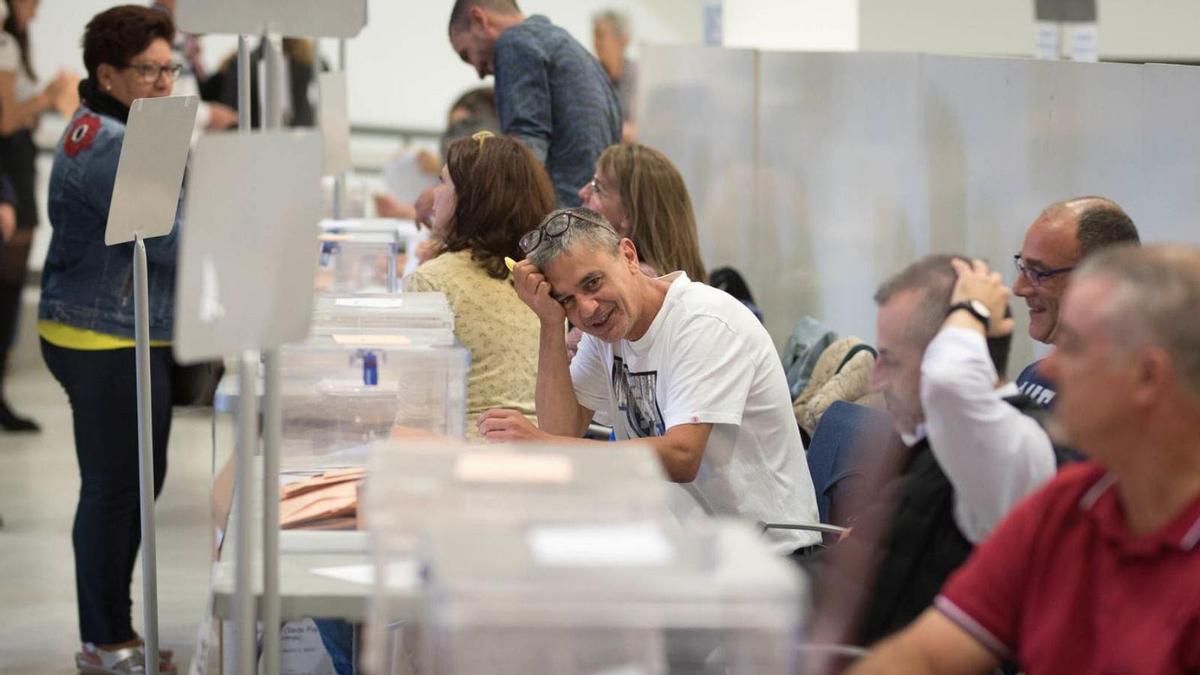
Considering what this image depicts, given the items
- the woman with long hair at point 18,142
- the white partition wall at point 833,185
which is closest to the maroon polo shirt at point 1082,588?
the white partition wall at point 833,185

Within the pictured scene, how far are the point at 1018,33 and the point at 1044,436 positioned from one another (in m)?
4.75

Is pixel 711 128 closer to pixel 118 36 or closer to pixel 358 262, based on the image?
pixel 358 262

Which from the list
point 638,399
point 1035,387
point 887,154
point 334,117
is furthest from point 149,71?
point 1035,387

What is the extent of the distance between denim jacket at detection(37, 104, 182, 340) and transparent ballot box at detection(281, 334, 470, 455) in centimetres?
108

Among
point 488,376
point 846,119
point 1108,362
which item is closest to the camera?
point 1108,362

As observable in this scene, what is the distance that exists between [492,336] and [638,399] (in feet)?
1.95

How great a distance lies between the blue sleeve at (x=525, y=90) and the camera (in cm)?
422

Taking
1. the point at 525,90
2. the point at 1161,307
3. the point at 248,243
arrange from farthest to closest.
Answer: the point at 525,90
the point at 248,243
the point at 1161,307

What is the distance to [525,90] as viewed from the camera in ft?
13.9

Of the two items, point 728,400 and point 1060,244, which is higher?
point 1060,244

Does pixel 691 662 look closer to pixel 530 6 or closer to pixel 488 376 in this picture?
pixel 488 376

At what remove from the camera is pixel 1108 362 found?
1.53 meters

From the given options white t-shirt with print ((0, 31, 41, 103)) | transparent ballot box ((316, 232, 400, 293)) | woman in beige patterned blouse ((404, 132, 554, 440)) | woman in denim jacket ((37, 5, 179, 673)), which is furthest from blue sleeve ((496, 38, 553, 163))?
white t-shirt with print ((0, 31, 41, 103))

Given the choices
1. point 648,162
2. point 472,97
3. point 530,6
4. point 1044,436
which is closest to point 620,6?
point 530,6
